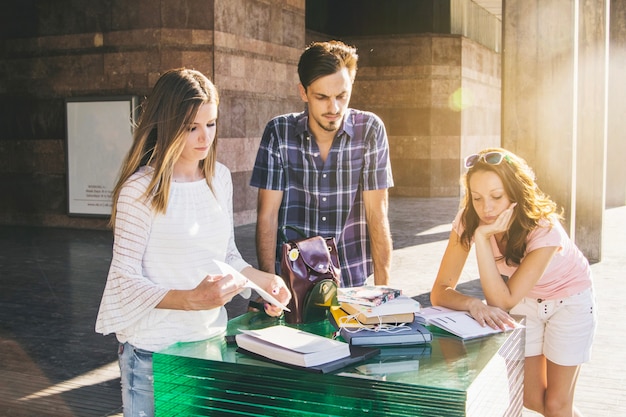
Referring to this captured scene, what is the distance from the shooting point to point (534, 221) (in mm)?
3574

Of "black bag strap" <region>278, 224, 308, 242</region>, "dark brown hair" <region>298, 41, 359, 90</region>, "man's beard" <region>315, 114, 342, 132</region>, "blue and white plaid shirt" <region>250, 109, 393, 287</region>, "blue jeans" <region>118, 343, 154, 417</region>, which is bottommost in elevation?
"blue jeans" <region>118, 343, 154, 417</region>

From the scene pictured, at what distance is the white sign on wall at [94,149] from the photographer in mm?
13258

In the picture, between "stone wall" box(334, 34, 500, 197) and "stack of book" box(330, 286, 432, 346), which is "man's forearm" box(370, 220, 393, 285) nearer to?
"stack of book" box(330, 286, 432, 346)

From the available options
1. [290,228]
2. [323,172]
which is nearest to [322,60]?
[323,172]

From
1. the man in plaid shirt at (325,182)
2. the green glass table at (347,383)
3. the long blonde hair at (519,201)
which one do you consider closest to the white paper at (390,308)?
the green glass table at (347,383)

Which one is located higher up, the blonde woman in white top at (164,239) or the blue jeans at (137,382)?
the blonde woman in white top at (164,239)

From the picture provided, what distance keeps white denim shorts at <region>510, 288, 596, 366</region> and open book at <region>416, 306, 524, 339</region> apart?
0.45m

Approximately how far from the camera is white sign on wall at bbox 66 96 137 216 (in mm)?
13258

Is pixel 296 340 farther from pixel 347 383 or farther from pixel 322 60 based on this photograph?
pixel 322 60

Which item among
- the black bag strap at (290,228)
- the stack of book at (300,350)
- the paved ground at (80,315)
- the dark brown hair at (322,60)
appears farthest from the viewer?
the paved ground at (80,315)

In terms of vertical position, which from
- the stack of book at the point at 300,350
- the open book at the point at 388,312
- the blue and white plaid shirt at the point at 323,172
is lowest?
the stack of book at the point at 300,350

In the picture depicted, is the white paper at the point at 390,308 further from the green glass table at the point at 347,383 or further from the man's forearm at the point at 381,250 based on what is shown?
the man's forearm at the point at 381,250

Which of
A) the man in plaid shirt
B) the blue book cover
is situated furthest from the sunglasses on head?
the blue book cover

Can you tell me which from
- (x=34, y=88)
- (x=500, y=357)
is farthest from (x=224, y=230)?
(x=34, y=88)
